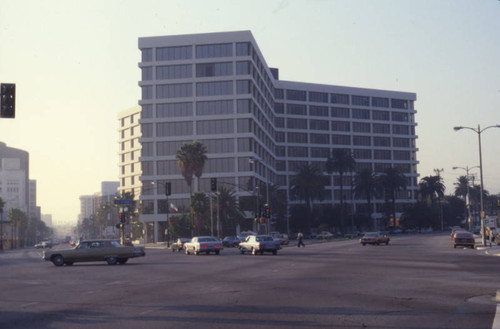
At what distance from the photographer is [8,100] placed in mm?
18531

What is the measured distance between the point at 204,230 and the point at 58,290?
7922 cm

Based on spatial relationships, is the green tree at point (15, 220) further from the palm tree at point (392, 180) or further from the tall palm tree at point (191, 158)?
the palm tree at point (392, 180)

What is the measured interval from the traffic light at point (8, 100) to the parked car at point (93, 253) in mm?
19939

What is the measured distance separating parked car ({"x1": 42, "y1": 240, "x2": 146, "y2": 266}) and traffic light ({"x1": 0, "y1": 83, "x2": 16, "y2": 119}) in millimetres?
19939

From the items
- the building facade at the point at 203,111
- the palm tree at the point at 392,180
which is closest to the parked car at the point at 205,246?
the building facade at the point at 203,111

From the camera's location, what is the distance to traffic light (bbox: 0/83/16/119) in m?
18.3

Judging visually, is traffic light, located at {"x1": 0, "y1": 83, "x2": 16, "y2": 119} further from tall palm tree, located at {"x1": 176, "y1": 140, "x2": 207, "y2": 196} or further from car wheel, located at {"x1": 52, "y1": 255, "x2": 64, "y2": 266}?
tall palm tree, located at {"x1": 176, "y1": 140, "x2": 207, "y2": 196}

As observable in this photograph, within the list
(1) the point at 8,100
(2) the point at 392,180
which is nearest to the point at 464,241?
(1) the point at 8,100

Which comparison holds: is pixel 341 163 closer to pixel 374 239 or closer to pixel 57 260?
pixel 374 239

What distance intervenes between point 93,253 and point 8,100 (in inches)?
802

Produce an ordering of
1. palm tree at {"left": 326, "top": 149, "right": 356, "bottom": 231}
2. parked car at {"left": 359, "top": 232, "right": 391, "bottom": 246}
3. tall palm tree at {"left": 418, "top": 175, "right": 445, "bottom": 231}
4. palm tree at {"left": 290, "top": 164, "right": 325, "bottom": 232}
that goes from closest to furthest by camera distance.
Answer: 1. parked car at {"left": 359, "top": 232, "right": 391, "bottom": 246}
2. palm tree at {"left": 290, "top": 164, "right": 325, "bottom": 232}
3. palm tree at {"left": 326, "top": 149, "right": 356, "bottom": 231}
4. tall palm tree at {"left": 418, "top": 175, "right": 445, "bottom": 231}

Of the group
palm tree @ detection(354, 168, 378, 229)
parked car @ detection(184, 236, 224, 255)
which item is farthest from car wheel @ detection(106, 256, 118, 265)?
palm tree @ detection(354, 168, 378, 229)

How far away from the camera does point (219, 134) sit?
363 feet

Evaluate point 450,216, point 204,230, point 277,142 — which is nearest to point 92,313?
point 204,230
